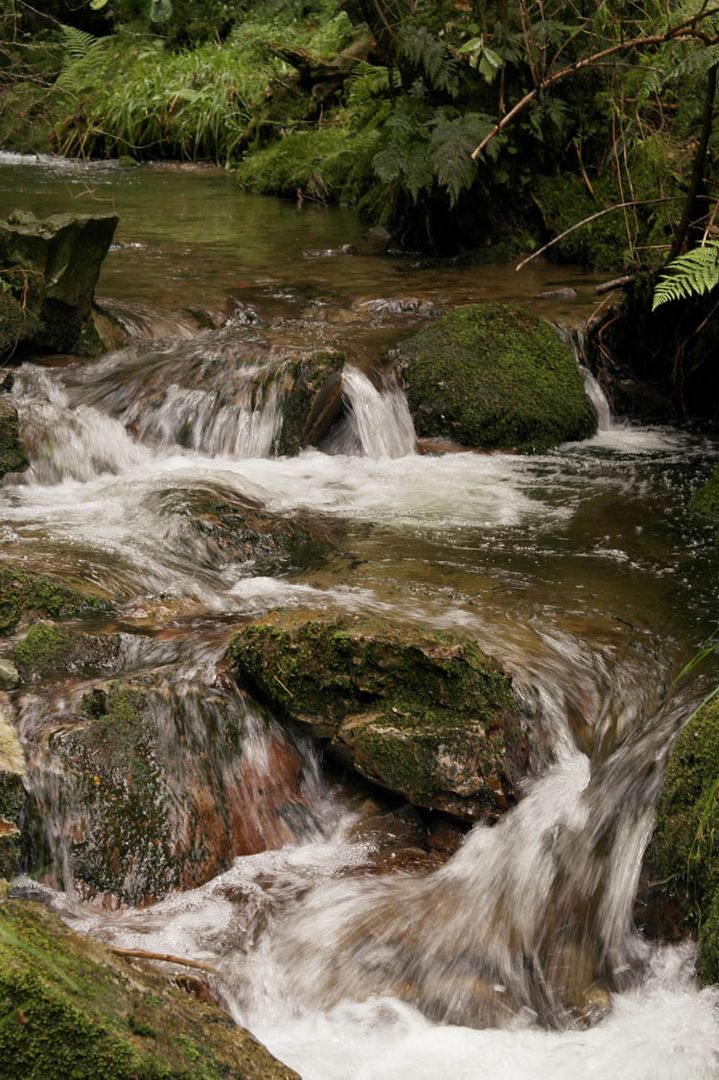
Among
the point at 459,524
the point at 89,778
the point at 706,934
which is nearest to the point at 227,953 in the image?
the point at 89,778

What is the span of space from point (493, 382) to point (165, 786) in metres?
4.37

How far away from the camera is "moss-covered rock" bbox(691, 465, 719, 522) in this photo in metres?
6.29

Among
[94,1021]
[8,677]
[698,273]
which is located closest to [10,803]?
[8,677]

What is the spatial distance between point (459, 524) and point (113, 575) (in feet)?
6.17

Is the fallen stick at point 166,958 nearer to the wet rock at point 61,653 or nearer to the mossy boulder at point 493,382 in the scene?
the wet rock at point 61,653

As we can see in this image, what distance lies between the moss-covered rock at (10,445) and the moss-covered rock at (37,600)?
1.63 m

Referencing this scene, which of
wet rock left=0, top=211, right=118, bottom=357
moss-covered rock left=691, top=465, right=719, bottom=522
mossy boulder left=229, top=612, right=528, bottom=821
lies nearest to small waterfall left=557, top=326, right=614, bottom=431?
moss-covered rock left=691, top=465, right=719, bottom=522

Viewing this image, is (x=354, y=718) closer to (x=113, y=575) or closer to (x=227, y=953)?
(x=227, y=953)

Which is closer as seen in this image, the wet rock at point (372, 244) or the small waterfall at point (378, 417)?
the small waterfall at point (378, 417)

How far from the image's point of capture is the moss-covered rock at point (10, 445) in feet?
20.5

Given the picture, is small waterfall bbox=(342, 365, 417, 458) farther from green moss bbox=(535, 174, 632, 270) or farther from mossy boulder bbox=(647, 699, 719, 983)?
mossy boulder bbox=(647, 699, 719, 983)

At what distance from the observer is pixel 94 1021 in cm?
210

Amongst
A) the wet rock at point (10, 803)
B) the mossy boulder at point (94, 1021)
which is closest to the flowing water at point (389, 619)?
the wet rock at point (10, 803)

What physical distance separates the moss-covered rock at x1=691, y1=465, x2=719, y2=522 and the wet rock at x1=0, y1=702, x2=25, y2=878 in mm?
3936
